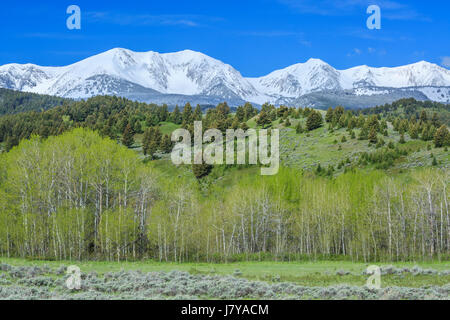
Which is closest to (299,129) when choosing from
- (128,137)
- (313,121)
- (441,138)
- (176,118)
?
(313,121)

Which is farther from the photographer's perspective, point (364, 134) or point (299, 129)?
point (299, 129)

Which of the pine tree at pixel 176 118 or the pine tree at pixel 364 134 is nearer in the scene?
the pine tree at pixel 364 134

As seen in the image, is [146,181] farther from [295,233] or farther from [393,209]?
[393,209]

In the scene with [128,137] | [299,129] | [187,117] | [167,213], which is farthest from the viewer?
[187,117]

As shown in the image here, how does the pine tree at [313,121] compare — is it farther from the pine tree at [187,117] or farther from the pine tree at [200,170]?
the pine tree at [187,117]

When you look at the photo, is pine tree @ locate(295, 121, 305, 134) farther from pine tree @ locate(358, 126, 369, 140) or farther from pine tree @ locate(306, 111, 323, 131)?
pine tree @ locate(358, 126, 369, 140)

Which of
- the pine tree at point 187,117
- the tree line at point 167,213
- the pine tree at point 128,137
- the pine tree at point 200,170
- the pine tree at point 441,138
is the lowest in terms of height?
the tree line at point 167,213
